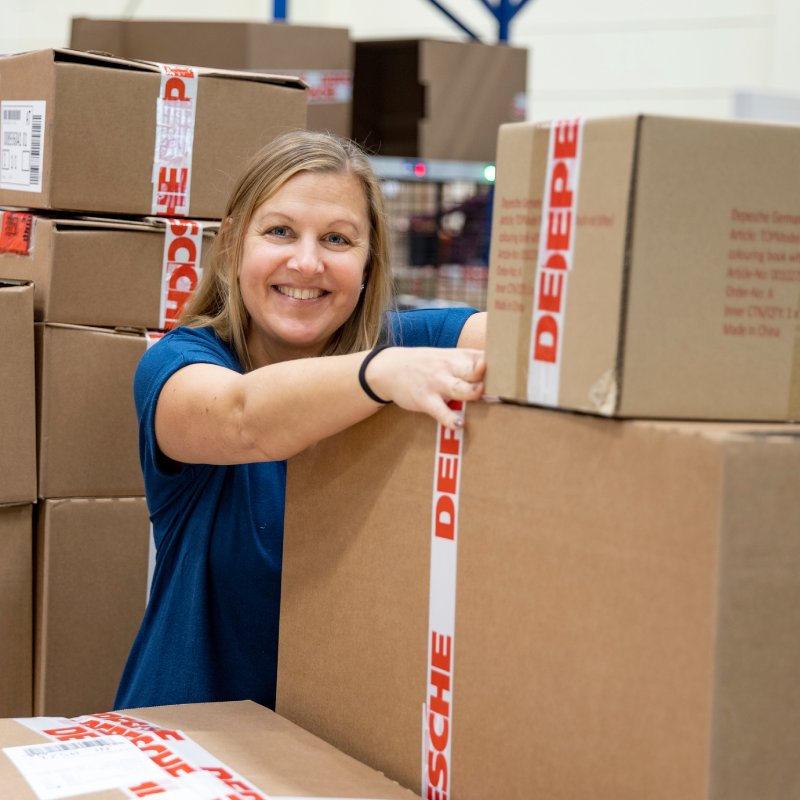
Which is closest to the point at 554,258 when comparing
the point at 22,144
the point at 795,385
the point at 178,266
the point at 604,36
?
the point at 795,385

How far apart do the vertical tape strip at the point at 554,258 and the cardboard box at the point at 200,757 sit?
15.0 inches

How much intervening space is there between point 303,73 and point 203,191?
4.19 feet

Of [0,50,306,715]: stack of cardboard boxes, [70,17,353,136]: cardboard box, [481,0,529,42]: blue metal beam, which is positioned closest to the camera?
[0,50,306,715]: stack of cardboard boxes

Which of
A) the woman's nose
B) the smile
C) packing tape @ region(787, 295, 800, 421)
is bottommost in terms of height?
packing tape @ region(787, 295, 800, 421)

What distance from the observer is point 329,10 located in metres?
6.09

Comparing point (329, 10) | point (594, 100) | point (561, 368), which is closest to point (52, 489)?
point (561, 368)

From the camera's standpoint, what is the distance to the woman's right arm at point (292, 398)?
961 mm

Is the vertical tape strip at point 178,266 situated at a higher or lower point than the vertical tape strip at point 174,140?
lower

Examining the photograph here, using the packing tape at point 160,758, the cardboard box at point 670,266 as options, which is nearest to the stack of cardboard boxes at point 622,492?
the cardboard box at point 670,266

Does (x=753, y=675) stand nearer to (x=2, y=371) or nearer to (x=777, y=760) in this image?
(x=777, y=760)

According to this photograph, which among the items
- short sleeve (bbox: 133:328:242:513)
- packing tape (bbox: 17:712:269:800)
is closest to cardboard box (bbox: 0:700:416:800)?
packing tape (bbox: 17:712:269:800)

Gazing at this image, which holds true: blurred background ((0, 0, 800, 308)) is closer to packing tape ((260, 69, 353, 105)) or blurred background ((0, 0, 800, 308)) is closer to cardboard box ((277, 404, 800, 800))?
packing tape ((260, 69, 353, 105))

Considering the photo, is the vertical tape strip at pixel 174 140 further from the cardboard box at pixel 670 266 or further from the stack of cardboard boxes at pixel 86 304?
the cardboard box at pixel 670 266

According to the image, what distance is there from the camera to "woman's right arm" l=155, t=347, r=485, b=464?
961 millimetres
